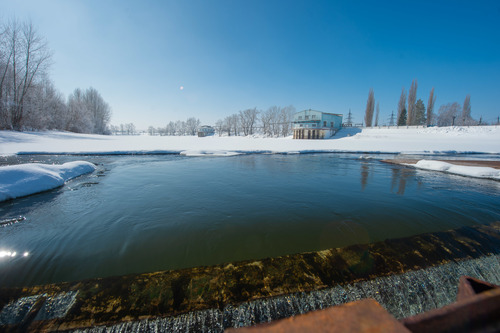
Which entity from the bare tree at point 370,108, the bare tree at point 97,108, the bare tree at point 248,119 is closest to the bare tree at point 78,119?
the bare tree at point 97,108

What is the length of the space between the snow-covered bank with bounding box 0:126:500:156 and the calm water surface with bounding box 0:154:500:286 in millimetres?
11714

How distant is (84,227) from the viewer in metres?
4.11

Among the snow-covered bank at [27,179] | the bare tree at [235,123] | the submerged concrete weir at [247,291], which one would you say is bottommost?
the submerged concrete weir at [247,291]

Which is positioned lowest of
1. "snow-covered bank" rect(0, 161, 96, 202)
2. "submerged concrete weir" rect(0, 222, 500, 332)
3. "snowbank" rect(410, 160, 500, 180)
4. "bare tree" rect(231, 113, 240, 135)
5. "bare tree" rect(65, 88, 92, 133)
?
"submerged concrete weir" rect(0, 222, 500, 332)

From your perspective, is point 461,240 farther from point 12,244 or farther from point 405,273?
point 12,244

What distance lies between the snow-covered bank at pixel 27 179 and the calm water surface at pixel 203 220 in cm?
33

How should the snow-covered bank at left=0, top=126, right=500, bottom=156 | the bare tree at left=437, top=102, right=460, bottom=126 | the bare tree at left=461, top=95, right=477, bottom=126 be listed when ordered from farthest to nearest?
the bare tree at left=437, top=102, right=460, bottom=126 < the bare tree at left=461, top=95, right=477, bottom=126 < the snow-covered bank at left=0, top=126, right=500, bottom=156

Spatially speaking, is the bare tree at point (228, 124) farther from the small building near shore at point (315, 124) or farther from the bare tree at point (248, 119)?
the small building near shore at point (315, 124)

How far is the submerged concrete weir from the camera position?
6.61 feet

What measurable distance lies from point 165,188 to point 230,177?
289cm

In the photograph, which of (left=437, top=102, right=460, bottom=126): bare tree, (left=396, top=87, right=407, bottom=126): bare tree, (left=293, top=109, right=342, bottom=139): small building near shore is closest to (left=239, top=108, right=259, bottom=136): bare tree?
→ (left=293, top=109, right=342, bottom=139): small building near shore

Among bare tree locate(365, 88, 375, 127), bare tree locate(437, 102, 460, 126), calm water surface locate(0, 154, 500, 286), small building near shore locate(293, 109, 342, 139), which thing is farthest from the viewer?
bare tree locate(437, 102, 460, 126)

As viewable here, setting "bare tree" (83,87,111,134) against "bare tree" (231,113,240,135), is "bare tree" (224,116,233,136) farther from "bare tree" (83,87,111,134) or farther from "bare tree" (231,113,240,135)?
"bare tree" (83,87,111,134)

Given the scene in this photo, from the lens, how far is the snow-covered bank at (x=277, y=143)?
1777 centimetres
